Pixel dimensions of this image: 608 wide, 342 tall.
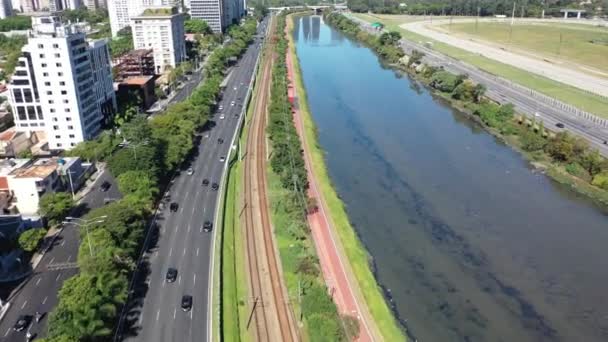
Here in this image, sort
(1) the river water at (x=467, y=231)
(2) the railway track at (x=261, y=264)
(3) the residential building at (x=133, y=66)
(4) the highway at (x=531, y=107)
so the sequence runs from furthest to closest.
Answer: (3) the residential building at (x=133, y=66), (4) the highway at (x=531, y=107), (1) the river water at (x=467, y=231), (2) the railway track at (x=261, y=264)

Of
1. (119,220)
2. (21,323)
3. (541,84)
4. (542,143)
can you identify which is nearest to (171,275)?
(119,220)

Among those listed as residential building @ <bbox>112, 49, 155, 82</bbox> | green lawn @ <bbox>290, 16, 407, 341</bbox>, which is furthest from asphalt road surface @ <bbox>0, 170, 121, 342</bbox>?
residential building @ <bbox>112, 49, 155, 82</bbox>

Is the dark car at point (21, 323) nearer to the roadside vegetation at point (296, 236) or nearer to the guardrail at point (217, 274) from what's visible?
the guardrail at point (217, 274)

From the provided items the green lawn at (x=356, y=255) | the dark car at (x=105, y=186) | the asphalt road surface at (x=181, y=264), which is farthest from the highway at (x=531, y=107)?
the dark car at (x=105, y=186)

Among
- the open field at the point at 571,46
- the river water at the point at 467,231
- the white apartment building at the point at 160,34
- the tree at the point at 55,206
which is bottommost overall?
the river water at the point at 467,231

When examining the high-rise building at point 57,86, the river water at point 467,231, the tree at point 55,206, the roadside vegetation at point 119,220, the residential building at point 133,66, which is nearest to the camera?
the roadside vegetation at point 119,220

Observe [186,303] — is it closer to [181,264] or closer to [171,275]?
[171,275]
